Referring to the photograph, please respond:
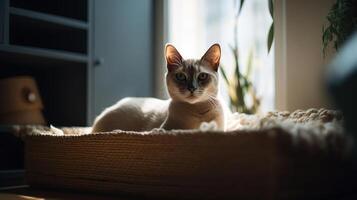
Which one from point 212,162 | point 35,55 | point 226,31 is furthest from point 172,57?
point 226,31

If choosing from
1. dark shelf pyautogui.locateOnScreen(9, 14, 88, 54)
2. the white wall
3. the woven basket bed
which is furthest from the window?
the woven basket bed

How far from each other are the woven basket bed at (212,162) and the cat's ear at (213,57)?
0.36 m

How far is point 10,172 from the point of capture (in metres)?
1.61

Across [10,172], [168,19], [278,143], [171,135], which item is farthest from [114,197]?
[168,19]

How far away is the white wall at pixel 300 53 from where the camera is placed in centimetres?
169

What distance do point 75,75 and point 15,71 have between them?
332 millimetres

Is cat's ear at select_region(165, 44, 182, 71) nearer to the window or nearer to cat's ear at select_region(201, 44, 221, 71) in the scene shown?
cat's ear at select_region(201, 44, 221, 71)

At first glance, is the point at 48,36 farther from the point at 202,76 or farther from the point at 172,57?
the point at 202,76

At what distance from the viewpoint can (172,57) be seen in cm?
138

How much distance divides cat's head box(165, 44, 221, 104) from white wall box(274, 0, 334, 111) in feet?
1.67

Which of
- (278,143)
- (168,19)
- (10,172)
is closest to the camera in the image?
(278,143)

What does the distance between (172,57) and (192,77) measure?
0.40ft

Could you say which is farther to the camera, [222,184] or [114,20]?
[114,20]

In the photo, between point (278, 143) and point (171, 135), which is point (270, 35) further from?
point (278, 143)
